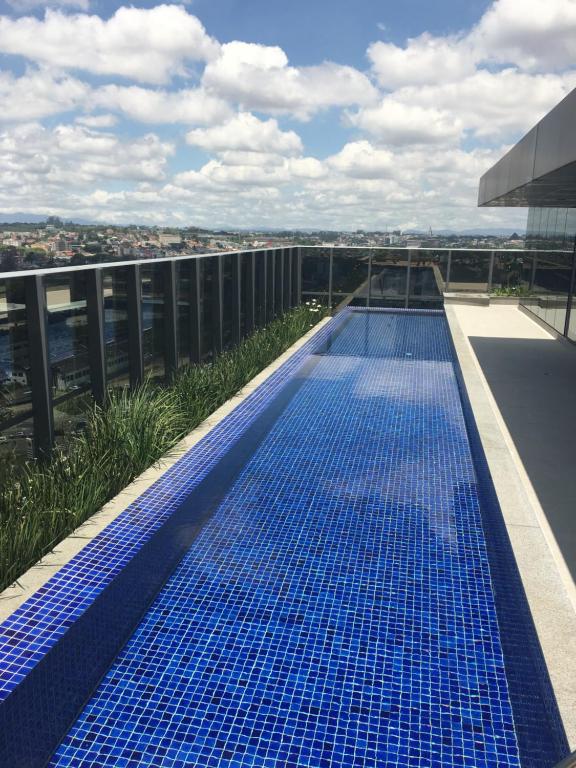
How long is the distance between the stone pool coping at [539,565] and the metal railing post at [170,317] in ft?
13.5

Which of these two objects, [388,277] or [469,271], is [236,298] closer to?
[388,277]

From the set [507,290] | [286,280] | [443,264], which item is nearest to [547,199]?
[286,280]

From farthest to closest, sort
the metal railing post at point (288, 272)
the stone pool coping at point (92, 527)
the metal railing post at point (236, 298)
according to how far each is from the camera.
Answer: the metal railing post at point (288, 272) → the metal railing post at point (236, 298) → the stone pool coping at point (92, 527)

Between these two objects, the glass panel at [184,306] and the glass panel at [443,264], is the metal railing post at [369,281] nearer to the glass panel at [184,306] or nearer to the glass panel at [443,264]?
the glass panel at [443,264]

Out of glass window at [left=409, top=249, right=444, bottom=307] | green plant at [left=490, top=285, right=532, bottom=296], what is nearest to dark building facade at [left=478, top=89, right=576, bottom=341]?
green plant at [left=490, top=285, right=532, bottom=296]

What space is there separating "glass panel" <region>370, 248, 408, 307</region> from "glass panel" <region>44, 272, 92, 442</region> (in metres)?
13.3

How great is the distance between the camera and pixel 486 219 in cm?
2127

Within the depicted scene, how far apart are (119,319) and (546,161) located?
4829mm

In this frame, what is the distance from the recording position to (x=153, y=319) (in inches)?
300

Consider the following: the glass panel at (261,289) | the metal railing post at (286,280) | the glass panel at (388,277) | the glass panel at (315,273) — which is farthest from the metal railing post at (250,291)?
the glass panel at (388,277)

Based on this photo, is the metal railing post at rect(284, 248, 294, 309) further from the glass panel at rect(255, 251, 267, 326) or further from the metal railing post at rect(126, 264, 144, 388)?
the metal railing post at rect(126, 264, 144, 388)

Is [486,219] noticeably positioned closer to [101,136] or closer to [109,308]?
[109,308]

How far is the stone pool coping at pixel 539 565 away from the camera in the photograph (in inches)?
126

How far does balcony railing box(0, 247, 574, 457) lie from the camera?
16.5ft
